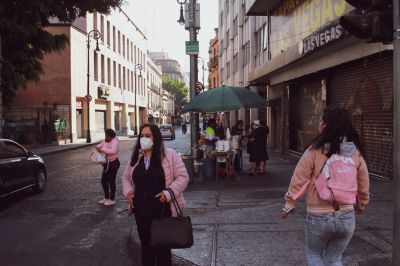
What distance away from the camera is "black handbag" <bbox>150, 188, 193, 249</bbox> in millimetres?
4207

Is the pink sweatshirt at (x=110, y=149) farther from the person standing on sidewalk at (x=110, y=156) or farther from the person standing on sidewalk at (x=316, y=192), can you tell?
the person standing on sidewalk at (x=316, y=192)

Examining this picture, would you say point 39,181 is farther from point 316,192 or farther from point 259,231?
point 316,192

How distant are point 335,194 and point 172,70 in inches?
5887

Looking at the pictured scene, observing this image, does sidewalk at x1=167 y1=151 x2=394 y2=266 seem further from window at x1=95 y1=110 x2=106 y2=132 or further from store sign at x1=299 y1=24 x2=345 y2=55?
window at x1=95 y1=110 x2=106 y2=132

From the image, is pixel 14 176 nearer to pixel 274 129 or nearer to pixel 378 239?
pixel 378 239

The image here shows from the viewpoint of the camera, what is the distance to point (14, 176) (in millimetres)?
10289

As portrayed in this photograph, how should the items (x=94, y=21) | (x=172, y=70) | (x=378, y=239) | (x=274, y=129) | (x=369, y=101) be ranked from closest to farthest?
(x=378, y=239) → (x=369, y=101) → (x=274, y=129) → (x=94, y=21) → (x=172, y=70)

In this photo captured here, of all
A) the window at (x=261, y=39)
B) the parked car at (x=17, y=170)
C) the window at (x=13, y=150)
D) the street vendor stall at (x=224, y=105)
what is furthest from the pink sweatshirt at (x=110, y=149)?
the window at (x=261, y=39)

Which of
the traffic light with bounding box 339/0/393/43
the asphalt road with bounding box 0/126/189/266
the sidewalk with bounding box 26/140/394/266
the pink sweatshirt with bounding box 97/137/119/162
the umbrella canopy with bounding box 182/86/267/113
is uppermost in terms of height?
the traffic light with bounding box 339/0/393/43

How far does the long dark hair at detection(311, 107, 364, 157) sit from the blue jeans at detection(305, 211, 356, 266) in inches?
18.3

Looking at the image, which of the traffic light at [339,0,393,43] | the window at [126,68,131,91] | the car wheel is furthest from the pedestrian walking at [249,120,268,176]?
the window at [126,68,131,91]

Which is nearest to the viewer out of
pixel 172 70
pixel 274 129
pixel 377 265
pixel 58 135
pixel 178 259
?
pixel 377 265

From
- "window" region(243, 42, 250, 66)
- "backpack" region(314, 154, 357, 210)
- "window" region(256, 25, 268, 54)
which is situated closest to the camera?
"backpack" region(314, 154, 357, 210)

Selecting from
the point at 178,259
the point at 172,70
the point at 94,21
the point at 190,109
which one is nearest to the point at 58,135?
the point at 94,21
